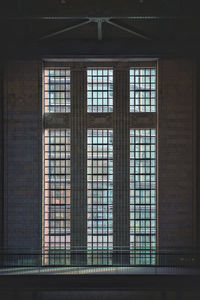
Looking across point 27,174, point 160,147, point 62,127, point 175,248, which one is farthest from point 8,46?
point 175,248

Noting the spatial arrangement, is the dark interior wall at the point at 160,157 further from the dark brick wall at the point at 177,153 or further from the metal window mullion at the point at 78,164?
the metal window mullion at the point at 78,164

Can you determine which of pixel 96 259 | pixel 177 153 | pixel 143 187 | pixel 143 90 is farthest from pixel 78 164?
pixel 143 90

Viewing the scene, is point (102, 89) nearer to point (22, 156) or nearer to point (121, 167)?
point (121, 167)

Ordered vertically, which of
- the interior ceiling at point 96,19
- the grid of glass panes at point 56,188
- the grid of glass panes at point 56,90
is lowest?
the grid of glass panes at point 56,188

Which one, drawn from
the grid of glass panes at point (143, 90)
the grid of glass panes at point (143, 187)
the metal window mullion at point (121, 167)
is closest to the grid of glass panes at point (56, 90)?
the metal window mullion at point (121, 167)

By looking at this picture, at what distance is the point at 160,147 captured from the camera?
57.4ft

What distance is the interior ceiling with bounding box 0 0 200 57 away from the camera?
11.9 meters

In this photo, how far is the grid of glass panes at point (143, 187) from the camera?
18.0 metres

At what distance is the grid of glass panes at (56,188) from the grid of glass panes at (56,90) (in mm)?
1408

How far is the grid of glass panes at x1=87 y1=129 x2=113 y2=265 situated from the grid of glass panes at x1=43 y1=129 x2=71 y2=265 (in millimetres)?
1319

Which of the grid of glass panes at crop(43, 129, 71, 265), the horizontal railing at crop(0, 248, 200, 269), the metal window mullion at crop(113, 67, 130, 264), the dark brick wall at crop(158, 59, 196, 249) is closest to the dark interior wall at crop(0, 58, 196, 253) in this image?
the dark brick wall at crop(158, 59, 196, 249)

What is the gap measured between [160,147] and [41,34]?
29.1 feet

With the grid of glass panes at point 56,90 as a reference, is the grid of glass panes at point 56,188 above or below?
below

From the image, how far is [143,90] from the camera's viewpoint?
18.4m
